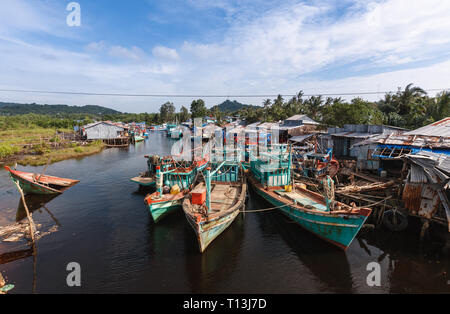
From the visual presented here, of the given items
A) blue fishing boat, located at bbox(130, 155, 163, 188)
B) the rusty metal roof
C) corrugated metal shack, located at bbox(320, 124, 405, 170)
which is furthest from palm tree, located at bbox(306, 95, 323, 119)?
blue fishing boat, located at bbox(130, 155, 163, 188)

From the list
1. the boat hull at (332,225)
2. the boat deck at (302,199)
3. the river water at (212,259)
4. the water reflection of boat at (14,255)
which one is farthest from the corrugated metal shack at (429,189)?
the water reflection of boat at (14,255)

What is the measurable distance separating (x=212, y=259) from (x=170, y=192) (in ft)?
22.2

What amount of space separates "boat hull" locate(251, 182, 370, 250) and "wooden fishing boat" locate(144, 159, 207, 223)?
8.29 meters

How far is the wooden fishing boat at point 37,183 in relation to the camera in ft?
66.0

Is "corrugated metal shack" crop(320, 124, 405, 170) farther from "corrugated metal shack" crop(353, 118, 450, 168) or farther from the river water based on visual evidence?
the river water

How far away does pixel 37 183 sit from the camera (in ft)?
68.5

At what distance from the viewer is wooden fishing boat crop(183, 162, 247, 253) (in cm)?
1201

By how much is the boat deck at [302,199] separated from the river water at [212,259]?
180 centimetres

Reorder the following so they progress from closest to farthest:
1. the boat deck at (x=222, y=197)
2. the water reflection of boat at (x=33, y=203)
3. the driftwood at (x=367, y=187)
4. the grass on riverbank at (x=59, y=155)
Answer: the boat deck at (x=222, y=197) < the driftwood at (x=367, y=187) < the water reflection of boat at (x=33, y=203) < the grass on riverbank at (x=59, y=155)

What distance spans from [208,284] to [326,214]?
23.6 ft

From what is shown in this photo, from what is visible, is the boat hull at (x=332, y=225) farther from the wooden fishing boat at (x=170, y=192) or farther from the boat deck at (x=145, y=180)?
the boat deck at (x=145, y=180)
